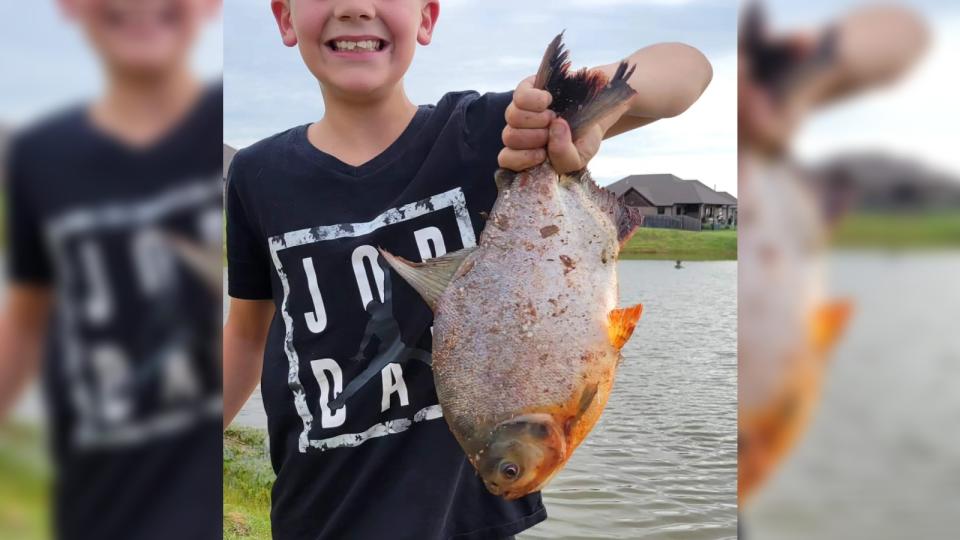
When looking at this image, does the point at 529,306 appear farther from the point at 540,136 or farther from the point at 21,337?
the point at 21,337

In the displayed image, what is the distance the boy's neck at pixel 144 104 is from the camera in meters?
0.74

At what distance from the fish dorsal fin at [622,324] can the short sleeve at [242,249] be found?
1.10m

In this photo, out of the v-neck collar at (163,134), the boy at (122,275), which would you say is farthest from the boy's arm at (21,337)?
the v-neck collar at (163,134)

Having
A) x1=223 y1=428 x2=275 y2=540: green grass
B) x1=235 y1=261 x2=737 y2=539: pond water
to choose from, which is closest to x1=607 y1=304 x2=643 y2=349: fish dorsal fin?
x1=223 y1=428 x2=275 y2=540: green grass

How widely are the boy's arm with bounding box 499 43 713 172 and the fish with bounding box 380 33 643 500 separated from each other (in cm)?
4

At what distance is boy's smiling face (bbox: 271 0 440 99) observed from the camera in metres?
1.60

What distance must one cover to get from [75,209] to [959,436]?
788mm

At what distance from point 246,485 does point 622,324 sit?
252 inches

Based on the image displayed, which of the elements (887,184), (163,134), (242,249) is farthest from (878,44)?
(242,249)

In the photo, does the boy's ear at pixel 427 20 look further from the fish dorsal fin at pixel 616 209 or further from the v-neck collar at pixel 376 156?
the fish dorsal fin at pixel 616 209

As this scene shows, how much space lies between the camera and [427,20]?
70.9 inches

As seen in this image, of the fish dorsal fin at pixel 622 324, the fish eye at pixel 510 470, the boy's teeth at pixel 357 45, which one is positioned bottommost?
the fish eye at pixel 510 470

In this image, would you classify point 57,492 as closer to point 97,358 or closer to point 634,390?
point 97,358

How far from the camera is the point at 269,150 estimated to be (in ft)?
6.42
